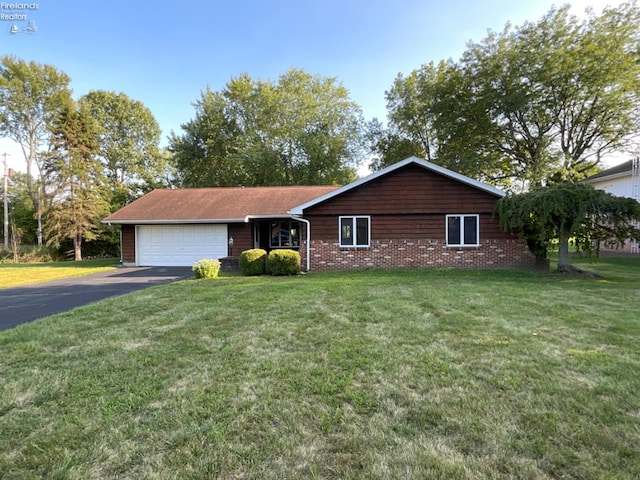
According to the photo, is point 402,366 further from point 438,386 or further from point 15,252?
point 15,252

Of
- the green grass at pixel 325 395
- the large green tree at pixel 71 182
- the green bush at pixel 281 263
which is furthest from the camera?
the large green tree at pixel 71 182

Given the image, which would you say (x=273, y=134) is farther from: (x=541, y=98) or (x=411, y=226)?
(x=411, y=226)

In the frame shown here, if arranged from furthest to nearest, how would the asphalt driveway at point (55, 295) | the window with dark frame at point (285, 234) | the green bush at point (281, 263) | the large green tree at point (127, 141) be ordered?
1. the large green tree at point (127, 141)
2. the window with dark frame at point (285, 234)
3. the green bush at point (281, 263)
4. the asphalt driveway at point (55, 295)

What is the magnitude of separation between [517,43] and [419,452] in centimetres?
2426

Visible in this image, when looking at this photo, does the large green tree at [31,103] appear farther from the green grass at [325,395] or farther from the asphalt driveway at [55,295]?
the green grass at [325,395]

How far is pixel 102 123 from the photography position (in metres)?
31.7

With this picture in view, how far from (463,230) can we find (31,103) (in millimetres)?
31916

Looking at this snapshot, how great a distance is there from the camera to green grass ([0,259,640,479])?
2.06 metres

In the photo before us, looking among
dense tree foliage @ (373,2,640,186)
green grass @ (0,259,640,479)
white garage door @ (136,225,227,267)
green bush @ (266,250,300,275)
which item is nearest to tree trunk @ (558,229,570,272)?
green grass @ (0,259,640,479)

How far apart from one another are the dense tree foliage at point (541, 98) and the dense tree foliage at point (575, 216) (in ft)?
35.2

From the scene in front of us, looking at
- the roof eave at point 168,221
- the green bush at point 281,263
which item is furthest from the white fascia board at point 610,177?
the roof eave at point 168,221

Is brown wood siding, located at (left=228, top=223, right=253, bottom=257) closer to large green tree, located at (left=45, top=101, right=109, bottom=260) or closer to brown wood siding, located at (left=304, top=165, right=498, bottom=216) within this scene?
brown wood siding, located at (left=304, top=165, right=498, bottom=216)

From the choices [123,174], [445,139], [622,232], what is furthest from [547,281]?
[123,174]

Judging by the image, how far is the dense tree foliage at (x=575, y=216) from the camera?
31.3 ft
